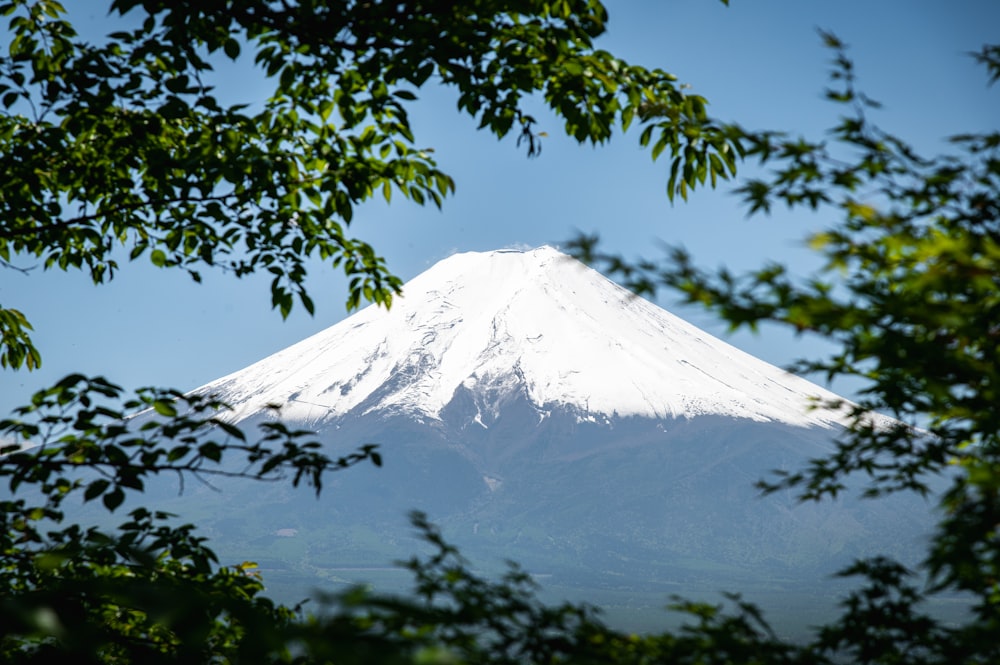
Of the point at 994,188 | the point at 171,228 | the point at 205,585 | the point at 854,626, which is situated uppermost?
the point at 171,228

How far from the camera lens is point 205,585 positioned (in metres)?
4.48

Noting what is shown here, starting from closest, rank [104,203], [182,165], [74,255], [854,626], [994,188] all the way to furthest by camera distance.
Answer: [994,188] → [854,626] → [182,165] → [104,203] → [74,255]

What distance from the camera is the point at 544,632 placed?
2.72m

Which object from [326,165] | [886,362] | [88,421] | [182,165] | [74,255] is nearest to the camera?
[886,362]

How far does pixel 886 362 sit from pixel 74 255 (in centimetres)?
583

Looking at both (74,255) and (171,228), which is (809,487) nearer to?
(171,228)

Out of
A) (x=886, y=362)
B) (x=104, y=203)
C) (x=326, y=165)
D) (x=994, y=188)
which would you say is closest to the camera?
(x=886, y=362)

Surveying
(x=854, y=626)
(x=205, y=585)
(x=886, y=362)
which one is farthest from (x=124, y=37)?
(x=854, y=626)

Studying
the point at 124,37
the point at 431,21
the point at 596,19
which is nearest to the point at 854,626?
the point at 596,19

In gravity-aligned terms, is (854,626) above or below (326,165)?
below

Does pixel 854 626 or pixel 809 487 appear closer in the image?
pixel 854 626

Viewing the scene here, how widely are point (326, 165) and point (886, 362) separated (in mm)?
3660

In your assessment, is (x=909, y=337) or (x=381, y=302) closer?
(x=909, y=337)

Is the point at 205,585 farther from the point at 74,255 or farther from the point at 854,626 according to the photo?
the point at 854,626
